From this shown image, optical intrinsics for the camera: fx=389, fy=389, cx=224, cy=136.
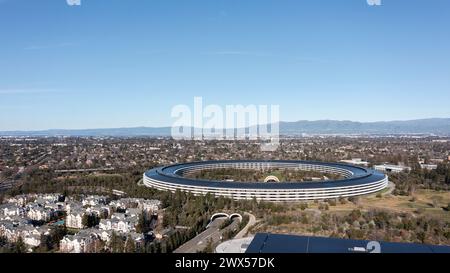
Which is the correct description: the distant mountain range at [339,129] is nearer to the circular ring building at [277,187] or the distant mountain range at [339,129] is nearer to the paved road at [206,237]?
the circular ring building at [277,187]

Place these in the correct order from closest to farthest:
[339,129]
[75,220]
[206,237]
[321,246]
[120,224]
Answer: [321,246]
[206,237]
[120,224]
[75,220]
[339,129]

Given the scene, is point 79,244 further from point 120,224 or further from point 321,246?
point 321,246

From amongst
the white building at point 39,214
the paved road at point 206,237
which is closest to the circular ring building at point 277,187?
the paved road at point 206,237

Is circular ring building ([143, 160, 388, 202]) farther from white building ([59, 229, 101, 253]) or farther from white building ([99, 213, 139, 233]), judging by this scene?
white building ([59, 229, 101, 253])

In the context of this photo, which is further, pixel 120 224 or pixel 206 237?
pixel 120 224

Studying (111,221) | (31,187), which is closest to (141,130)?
(31,187)

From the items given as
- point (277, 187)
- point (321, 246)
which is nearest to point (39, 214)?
point (277, 187)
